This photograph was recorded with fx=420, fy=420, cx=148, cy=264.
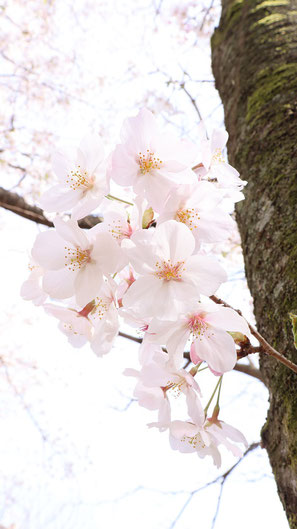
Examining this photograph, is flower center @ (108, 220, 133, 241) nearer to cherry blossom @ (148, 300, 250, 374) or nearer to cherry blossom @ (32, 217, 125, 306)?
cherry blossom @ (32, 217, 125, 306)

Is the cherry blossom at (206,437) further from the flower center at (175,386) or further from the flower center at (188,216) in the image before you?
the flower center at (188,216)

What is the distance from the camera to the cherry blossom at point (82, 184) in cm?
70

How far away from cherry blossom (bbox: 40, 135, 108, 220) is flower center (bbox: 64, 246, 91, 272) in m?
0.06

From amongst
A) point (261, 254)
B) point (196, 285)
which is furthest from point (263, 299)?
point (196, 285)

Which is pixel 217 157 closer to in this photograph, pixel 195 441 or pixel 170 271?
pixel 170 271

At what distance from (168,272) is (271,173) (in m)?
0.69

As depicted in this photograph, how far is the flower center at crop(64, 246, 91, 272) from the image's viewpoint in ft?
2.21

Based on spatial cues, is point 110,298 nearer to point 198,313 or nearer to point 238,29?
point 198,313

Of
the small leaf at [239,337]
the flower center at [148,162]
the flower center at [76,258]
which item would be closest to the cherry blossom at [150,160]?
the flower center at [148,162]

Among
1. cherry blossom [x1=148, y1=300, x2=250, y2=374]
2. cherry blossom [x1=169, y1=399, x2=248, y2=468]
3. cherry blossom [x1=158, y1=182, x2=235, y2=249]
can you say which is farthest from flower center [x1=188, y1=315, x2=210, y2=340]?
cherry blossom [x1=169, y1=399, x2=248, y2=468]

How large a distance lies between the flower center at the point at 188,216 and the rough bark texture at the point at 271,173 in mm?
341

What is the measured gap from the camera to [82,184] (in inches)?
29.2

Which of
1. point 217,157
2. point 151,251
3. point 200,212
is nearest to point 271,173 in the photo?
point 217,157

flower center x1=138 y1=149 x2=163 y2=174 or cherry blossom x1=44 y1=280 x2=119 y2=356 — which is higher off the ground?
flower center x1=138 y1=149 x2=163 y2=174
